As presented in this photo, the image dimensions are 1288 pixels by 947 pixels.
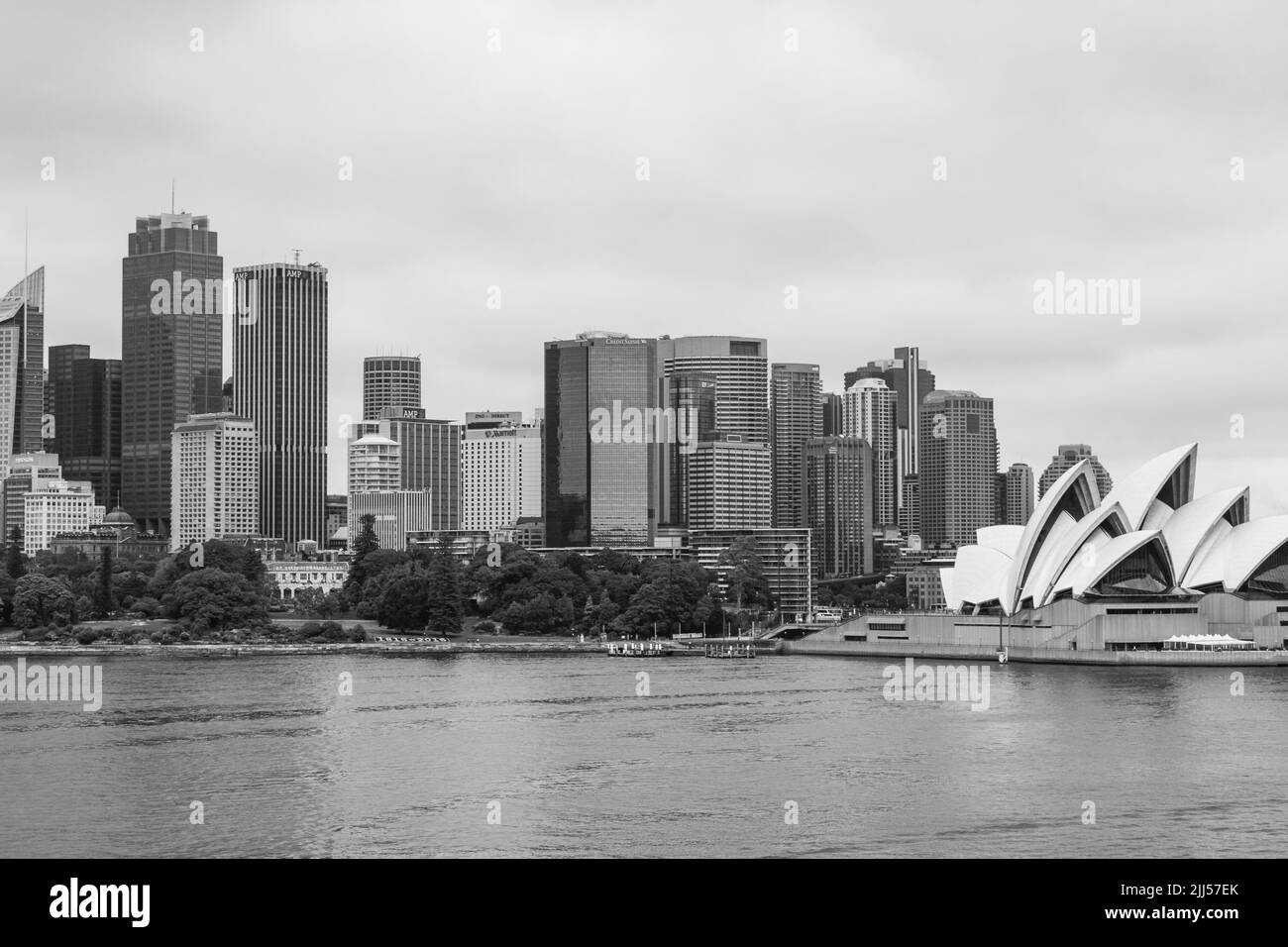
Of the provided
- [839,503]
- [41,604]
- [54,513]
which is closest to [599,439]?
[839,503]

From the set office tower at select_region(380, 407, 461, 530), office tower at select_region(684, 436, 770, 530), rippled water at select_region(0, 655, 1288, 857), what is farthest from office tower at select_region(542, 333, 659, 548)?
rippled water at select_region(0, 655, 1288, 857)

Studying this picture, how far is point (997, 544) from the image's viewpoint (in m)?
60.6

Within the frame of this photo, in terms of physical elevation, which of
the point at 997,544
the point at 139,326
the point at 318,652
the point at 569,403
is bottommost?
the point at 318,652

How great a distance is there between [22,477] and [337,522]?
27408mm

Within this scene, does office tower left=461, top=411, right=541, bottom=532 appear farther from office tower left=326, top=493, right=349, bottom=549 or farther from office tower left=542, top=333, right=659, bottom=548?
office tower left=542, top=333, right=659, bottom=548

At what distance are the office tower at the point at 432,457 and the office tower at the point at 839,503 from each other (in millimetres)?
37325

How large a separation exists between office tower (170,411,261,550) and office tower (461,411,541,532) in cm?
1971

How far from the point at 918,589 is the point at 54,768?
83154mm

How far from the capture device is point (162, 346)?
137875mm

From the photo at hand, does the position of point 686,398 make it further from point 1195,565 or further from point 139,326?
point 1195,565

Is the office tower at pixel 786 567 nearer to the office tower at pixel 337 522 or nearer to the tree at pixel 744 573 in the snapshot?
the tree at pixel 744 573

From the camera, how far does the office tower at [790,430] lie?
131700 millimetres
